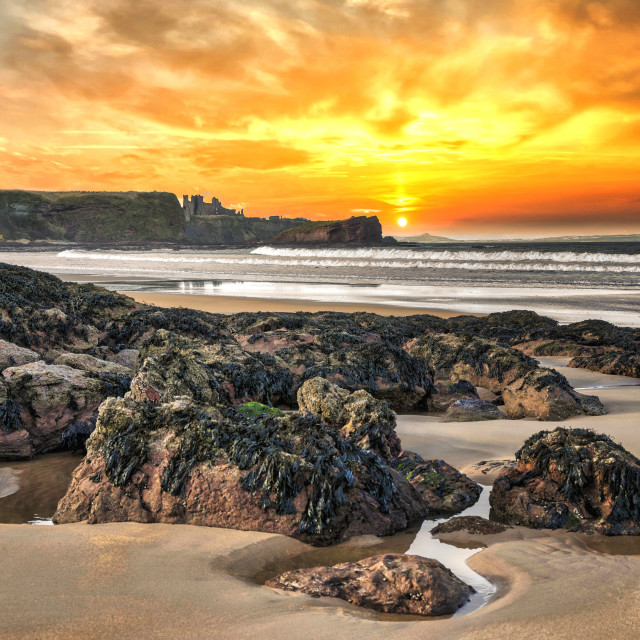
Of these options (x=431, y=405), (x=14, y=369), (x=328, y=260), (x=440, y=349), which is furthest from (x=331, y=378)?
(x=328, y=260)

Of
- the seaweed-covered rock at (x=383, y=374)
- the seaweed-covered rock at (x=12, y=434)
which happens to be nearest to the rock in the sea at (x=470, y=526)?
the seaweed-covered rock at (x=383, y=374)

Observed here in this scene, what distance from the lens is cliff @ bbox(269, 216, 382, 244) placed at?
10212cm

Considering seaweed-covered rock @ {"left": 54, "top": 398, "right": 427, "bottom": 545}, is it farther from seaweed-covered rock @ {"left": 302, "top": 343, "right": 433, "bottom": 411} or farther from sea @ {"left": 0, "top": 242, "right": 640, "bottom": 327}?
sea @ {"left": 0, "top": 242, "right": 640, "bottom": 327}

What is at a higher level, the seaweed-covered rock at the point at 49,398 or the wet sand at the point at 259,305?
the seaweed-covered rock at the point at 49,398

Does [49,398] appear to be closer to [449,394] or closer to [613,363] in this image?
[449,394]

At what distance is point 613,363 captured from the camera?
29.1 ft

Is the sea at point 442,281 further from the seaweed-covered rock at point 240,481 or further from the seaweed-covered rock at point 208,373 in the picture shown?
the seaweed-covered rock at point 240,481

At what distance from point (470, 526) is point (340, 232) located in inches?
3989

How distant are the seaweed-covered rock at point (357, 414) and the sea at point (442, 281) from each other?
525 inches

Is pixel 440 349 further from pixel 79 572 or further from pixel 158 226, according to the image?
pixel 158 226

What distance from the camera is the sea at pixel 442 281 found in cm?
1992

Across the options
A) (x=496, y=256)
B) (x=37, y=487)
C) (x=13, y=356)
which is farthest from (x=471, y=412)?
(x=496, y=256)

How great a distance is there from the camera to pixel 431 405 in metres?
6.66

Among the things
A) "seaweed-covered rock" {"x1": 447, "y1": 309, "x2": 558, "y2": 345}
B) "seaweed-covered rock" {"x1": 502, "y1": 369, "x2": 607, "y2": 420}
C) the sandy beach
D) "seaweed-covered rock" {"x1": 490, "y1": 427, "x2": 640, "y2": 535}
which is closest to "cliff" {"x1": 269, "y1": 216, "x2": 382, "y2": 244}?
"seaweed-covered rock" {"x1": 447, "y1": 309, "x2": 558, "y2": 345}
